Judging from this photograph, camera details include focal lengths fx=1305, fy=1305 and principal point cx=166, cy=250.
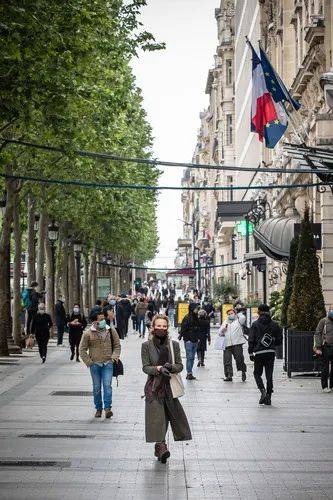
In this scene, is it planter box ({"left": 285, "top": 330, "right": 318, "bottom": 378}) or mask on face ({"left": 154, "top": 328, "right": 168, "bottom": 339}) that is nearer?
mask on face ({"left": 154, "top": 328, "right": 168, "bottom": 339})

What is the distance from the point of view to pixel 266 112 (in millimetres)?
29094

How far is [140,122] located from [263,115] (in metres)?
31.1

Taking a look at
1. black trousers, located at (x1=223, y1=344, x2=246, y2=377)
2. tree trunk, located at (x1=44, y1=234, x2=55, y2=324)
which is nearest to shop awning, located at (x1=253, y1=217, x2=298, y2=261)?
tree trunk, located at (x1=44, y1=234, x2=55, y2=324)

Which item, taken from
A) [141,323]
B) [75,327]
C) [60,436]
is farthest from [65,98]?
[141,323]

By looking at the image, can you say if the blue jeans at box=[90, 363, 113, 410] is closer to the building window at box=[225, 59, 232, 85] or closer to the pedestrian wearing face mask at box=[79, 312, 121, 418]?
the pedestrian wearing face mask at box=[79, 312, 121, 418]

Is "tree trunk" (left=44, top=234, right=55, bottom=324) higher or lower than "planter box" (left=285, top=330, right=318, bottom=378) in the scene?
higher

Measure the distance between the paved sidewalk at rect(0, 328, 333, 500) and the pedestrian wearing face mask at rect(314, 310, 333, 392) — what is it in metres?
0.49

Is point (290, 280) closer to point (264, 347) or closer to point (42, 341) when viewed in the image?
point (42, 341)

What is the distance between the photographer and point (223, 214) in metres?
64.1

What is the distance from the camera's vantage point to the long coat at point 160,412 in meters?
14.6

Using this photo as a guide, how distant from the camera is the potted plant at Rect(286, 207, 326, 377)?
2800 centimetres

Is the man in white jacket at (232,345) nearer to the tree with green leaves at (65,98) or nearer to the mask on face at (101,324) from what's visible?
the tree with green leaves at (65,98)

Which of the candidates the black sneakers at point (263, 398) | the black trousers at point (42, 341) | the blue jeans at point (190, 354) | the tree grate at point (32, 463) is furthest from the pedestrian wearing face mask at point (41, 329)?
the tree grate at point (32, 463)

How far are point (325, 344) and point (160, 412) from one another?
1005 centimetres
